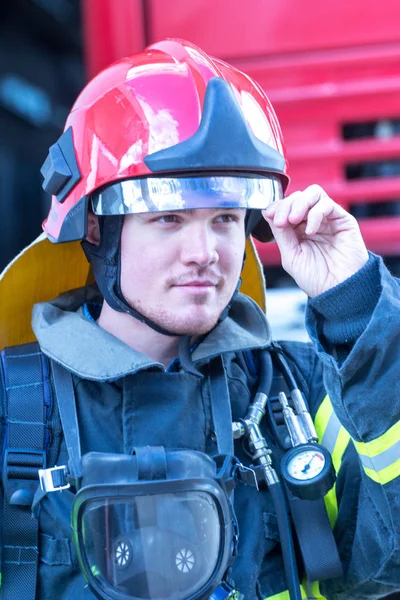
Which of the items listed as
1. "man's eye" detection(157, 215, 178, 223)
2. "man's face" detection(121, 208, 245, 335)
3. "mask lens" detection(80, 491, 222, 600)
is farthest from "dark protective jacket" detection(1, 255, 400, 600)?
"man's eye" detection(157, 215, 178, 223)

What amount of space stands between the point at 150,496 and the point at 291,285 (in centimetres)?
196

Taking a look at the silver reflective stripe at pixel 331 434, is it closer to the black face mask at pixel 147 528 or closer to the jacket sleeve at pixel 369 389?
the jacket sleeve at pixel 369 389

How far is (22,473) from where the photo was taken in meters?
2.10

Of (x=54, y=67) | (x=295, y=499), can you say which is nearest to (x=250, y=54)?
(x=295, y=499)

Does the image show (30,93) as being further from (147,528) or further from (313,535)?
(147,528)

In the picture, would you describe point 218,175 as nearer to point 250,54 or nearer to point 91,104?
point 91,104

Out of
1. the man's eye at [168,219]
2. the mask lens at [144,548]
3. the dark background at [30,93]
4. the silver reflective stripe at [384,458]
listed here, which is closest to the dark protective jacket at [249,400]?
the silver reflective stripe at [384,458]

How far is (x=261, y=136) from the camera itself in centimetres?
238

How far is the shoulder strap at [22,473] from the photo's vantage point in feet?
6.72

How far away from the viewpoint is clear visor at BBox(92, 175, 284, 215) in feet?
7.27

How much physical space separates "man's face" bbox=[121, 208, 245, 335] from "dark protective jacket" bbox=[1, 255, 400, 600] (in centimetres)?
11

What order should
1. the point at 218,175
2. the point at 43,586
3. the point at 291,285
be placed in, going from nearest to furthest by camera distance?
the point at 43,586 → the point at 218,175 → the point at 291,285

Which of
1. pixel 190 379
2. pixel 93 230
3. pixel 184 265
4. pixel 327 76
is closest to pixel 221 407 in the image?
pixel 190 379

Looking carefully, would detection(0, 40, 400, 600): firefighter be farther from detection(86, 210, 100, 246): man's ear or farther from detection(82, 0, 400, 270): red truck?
detection(82, 0, 400, 270): red truck
